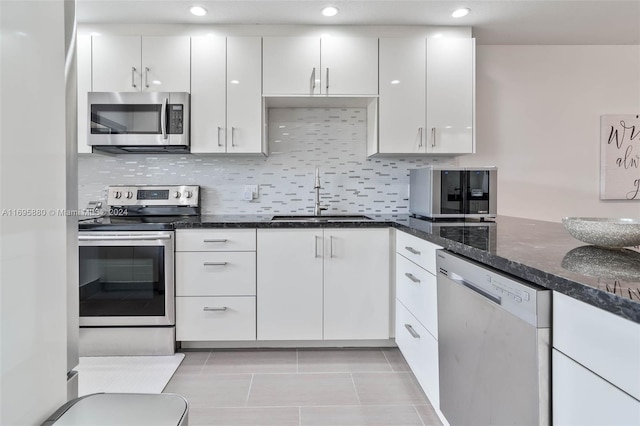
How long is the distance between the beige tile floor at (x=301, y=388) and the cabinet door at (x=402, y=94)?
4.72 ft

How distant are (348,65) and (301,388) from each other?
207cm

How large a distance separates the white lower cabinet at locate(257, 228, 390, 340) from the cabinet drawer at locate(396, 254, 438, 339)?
0.17 m

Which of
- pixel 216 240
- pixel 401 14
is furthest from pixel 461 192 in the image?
pixel 216 240

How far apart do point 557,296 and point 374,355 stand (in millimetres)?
1689

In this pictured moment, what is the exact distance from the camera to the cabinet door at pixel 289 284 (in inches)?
91.1

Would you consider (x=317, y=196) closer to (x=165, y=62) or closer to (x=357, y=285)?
(x=357, y=285)

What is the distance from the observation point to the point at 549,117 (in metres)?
2.95

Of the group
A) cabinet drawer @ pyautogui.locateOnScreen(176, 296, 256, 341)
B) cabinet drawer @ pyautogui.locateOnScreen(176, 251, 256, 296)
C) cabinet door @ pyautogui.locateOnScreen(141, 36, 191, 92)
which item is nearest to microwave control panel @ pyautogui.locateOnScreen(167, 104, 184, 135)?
cabinet door @ pyautogui.locateOnScreen(141, 36, 191, 92)

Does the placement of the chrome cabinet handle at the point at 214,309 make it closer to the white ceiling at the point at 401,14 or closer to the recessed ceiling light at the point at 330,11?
the white ceiling at the point at 401,14

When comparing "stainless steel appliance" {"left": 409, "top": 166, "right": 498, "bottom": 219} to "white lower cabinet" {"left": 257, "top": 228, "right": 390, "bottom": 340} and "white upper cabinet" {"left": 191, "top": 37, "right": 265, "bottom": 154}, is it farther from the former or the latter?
"white upper cabinet" {"left": 191, "top": 37, "right": 265, "bottom": 154}

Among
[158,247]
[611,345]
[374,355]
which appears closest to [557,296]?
[611,345]

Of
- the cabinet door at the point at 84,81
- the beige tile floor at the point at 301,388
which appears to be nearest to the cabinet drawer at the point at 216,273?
the beige tile floor at the point at 301,388

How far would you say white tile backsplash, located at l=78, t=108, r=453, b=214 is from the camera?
2.83 m

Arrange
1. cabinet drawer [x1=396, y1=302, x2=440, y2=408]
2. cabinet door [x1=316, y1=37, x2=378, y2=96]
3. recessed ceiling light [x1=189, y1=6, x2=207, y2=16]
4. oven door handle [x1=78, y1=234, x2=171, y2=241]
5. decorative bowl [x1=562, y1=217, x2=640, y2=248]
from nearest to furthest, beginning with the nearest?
decorative bowl [x1=562, y1=217, x2=640, y2=248], cabinet drawer [x1=396, y1=302, x2=440, y2=408], oven door handle [x1=78, y1=234, x2=171, y2=241], recessed ceiling light [x1=189, y1=6, x2=207, y2=16], cabinet door [x1=316, y1=37, x2=378, y2=96]
